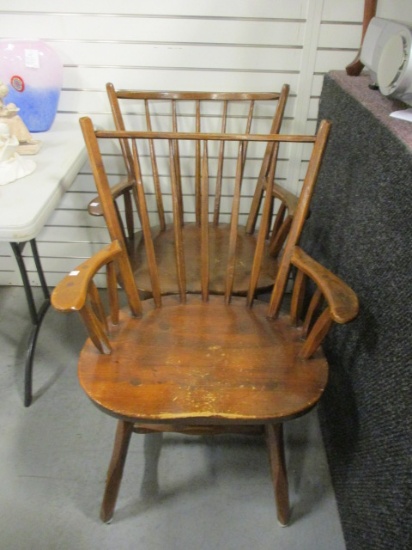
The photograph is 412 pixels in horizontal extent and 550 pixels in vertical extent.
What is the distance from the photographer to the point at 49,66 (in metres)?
1.17

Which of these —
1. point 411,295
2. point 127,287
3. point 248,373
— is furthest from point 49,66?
point 411,295

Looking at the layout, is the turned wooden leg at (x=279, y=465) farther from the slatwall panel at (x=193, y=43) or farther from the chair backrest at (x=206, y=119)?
the slatwall panel at (x=193, y=43)

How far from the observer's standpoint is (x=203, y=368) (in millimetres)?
867

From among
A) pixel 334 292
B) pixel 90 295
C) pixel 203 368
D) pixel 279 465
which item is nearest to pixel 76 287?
pixel 90 295

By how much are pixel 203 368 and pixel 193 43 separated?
1.00 m

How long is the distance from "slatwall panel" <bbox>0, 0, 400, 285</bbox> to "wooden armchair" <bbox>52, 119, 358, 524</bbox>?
0.52m

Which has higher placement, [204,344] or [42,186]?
[42,186]

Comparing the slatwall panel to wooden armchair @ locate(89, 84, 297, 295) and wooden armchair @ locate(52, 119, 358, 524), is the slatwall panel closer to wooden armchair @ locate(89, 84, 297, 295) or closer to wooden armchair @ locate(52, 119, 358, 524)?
wooden armchair @ locate(89, 84, 297, 295)

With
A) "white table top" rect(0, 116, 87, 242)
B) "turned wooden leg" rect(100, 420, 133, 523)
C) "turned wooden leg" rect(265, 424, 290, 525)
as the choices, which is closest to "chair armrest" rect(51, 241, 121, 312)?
"white table top" rect(0, 116, 87, 242)

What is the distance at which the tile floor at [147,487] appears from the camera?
0.99 metres

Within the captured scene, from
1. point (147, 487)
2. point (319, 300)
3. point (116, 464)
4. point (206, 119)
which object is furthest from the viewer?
point (206, 119)

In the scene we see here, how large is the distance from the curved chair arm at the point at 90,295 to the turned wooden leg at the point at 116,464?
22 centimetres

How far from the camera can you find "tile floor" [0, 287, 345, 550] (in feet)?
3.26

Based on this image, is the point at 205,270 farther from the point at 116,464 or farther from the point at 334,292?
the point at 116,464
